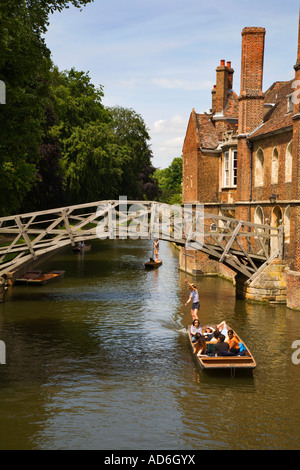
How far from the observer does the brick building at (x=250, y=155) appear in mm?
22703

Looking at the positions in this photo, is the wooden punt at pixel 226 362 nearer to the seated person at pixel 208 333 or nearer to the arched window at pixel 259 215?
the seated person at pixel 208 333

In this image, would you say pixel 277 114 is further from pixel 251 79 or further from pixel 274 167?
pixel 274 167

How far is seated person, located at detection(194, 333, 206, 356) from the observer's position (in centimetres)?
1512

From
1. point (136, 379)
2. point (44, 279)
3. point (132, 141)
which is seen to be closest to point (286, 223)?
point (136, 379)

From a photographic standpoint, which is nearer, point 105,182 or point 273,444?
point 273,444

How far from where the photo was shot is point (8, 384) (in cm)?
1381

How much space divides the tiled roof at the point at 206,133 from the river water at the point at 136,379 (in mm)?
10303

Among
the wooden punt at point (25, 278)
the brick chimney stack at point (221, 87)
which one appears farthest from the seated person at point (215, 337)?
the brick chimney stack at point (221, 87)

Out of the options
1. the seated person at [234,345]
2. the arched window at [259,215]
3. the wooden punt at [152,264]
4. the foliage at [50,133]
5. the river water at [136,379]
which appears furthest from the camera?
the wooden punt at [152,264]

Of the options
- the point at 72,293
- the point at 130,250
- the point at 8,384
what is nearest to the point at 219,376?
the point at 8,384

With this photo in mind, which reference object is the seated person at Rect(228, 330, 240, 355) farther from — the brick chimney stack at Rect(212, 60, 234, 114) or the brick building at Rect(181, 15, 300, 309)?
the brick chimney stack at Rect(212, 60, 234, 114)

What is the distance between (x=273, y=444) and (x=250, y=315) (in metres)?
11.3

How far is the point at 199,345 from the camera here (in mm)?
15547
